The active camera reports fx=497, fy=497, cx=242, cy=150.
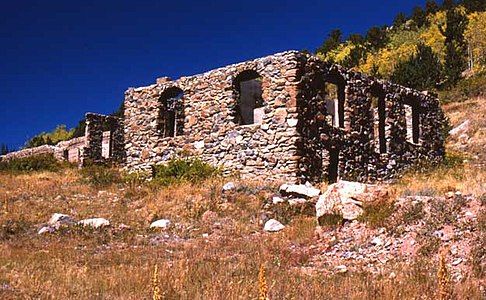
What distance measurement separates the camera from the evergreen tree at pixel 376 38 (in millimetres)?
66688

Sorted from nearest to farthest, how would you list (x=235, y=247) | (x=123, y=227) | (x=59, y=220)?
(x=235, y=247) → (x=123, y=227) → (x=59, y=220)

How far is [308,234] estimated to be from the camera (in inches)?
437

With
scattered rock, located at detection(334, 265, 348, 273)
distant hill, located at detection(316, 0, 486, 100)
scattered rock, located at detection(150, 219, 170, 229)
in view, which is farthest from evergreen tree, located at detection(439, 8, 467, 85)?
scattered rock, located at detection(334, 265, 348, 273)

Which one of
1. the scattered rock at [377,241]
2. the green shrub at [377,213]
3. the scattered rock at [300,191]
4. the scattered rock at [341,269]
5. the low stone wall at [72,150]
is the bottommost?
the scattered rock at [341,269]

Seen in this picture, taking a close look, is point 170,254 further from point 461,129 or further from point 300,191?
point 461,129

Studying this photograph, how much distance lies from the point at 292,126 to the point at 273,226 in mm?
5790

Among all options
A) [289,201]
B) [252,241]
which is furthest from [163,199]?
[252,241]

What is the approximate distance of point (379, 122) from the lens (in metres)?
21.8

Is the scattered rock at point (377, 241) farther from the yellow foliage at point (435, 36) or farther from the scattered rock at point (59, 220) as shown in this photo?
the yellow foliage at point (435, 36)

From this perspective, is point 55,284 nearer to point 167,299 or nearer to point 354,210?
point 167,299

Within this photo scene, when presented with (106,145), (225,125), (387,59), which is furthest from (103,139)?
(387,59)

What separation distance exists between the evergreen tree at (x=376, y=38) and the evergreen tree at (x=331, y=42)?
16.6ft

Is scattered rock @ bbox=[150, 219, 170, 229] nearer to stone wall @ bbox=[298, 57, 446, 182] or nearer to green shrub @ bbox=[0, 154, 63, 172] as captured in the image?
stone wall @ bbox=[298, 57, 446, 182]

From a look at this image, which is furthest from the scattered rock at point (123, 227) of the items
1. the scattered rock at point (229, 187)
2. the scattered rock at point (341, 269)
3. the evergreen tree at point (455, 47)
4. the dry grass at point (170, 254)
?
the evergreen tree at point (455, 47)
